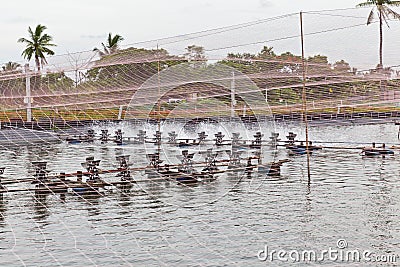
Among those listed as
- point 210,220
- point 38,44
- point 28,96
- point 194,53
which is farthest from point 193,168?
point 38,44

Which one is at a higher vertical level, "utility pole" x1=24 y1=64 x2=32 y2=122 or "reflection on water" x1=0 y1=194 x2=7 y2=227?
"utility pole" x1=24 y1=64 x2=32 y2=122

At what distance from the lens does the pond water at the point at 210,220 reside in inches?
366

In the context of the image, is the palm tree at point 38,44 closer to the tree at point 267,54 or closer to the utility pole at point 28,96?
the utility pole at point 28,96

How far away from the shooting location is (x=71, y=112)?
33688 mm

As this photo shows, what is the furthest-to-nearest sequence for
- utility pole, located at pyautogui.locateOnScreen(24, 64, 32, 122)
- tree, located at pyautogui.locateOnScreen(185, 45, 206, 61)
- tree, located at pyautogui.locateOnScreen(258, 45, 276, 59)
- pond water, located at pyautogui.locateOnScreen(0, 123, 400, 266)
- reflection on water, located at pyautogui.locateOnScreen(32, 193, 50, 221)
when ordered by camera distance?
utility pole, located at pyautogui.locateOnScreen(24, 64, 32, 122)
tree, located at pyautogui.locateOnScreen(258, 45, 276, 59)
tree, located at pyautogui.locateOnScreen(185, 45, 206, 61)
reflection on water, located at pyautogui.locateOnScreen(32, 193, 50, 221)
pond water, located at pyautogui.locateOnScreen(0, 123, 400, 266)

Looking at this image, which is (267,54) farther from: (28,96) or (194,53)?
(28,96)

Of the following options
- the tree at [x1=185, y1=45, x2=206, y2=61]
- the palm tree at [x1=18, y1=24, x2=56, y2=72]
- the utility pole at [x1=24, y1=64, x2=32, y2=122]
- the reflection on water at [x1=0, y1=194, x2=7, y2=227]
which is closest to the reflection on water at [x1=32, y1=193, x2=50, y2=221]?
the reflection on water at [x1=0, y1=194, x2=7, y2=227]

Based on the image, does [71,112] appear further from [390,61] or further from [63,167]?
[390,61]

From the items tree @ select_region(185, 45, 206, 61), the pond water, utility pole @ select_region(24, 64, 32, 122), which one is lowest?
the pond water

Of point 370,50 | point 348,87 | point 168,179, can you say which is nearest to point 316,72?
point 370,50

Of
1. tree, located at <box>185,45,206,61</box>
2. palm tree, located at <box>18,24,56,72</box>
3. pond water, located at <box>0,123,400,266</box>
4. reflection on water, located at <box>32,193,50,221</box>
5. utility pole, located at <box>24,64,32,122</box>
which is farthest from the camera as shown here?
palm tree, located at <box>18,24,56,72</box>

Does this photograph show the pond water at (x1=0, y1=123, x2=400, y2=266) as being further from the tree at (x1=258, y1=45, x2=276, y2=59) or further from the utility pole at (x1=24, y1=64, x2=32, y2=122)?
the utility pole at (x1=24, y1=64, x2=32, y2=122)

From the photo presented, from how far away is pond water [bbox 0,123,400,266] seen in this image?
30.5 feet

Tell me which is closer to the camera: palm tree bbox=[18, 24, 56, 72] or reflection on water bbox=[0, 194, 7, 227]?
reflection on water bbox=[0, 194, 7, 227]
